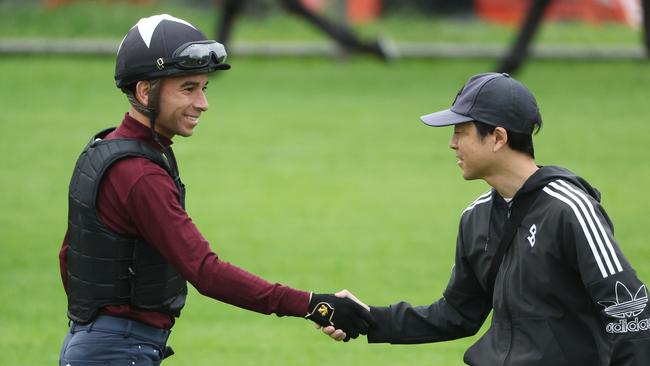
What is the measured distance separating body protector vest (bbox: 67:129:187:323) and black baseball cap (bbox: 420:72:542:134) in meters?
0.97

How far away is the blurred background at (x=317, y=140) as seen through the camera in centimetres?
811

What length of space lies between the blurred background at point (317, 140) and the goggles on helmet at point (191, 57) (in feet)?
11.1

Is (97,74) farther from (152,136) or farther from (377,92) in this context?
(152,136)

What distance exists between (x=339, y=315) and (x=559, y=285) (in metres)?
0.77

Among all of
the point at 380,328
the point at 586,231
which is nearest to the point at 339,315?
the point at 380,328

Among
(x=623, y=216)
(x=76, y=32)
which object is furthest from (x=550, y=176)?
(x=76, y=32)

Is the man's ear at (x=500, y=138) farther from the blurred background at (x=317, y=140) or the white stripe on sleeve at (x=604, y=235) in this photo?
the blurred background at (x=317, y=140)

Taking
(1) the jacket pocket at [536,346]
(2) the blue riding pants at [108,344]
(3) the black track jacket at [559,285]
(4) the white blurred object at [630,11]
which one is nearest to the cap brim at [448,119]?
(3) the black track jacket at [559,285]

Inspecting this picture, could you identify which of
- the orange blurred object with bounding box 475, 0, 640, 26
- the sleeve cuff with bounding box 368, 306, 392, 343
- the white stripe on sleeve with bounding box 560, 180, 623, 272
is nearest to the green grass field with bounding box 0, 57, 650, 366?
the sleeve cuff with bounding box 368, 306, 392, 343

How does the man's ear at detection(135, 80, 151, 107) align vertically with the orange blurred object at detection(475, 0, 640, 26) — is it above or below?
below

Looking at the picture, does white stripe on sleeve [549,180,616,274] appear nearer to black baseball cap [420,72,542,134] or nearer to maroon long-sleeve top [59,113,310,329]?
black baseball cap [420,72,542,134]

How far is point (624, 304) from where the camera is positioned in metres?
3.59

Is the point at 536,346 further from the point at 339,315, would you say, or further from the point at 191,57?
the point at 191,57

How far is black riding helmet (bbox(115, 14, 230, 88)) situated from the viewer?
384 centimetres
